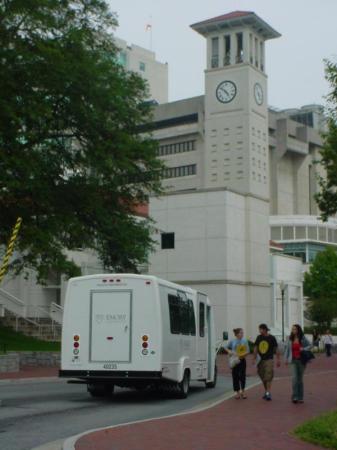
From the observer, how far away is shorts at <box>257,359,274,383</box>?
1889 cm

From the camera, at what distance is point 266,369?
62.0 ft

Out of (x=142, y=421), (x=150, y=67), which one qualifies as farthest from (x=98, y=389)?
(x=150, y=67)

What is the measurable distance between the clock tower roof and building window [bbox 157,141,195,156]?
1035 inches

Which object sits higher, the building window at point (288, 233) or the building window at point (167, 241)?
the building window at point (288, 233)

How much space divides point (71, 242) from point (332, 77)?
1250cm

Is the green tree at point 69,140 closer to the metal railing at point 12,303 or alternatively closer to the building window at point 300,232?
the metal railing at point 12,303

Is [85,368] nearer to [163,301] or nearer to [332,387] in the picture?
[163,301]

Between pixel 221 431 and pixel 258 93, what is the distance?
8503 cm

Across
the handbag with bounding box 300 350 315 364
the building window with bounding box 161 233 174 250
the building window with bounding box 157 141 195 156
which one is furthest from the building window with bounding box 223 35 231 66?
the handbag with bounding box 300 350 315 364

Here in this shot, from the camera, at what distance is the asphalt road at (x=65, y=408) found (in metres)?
12.2

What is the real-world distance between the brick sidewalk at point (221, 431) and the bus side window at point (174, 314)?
2.40 metres

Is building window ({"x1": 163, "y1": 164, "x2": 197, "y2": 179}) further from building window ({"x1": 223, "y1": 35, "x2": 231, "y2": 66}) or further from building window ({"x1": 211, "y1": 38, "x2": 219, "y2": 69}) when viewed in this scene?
building window ({"x1": 223, "y1": 35, "x2": 231, "y2": 66})

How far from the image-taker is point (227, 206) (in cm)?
6278

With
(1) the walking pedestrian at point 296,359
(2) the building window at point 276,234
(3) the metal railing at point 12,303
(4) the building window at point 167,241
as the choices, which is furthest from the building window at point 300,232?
Result: (1) the walking pedestrian at point 296,359
